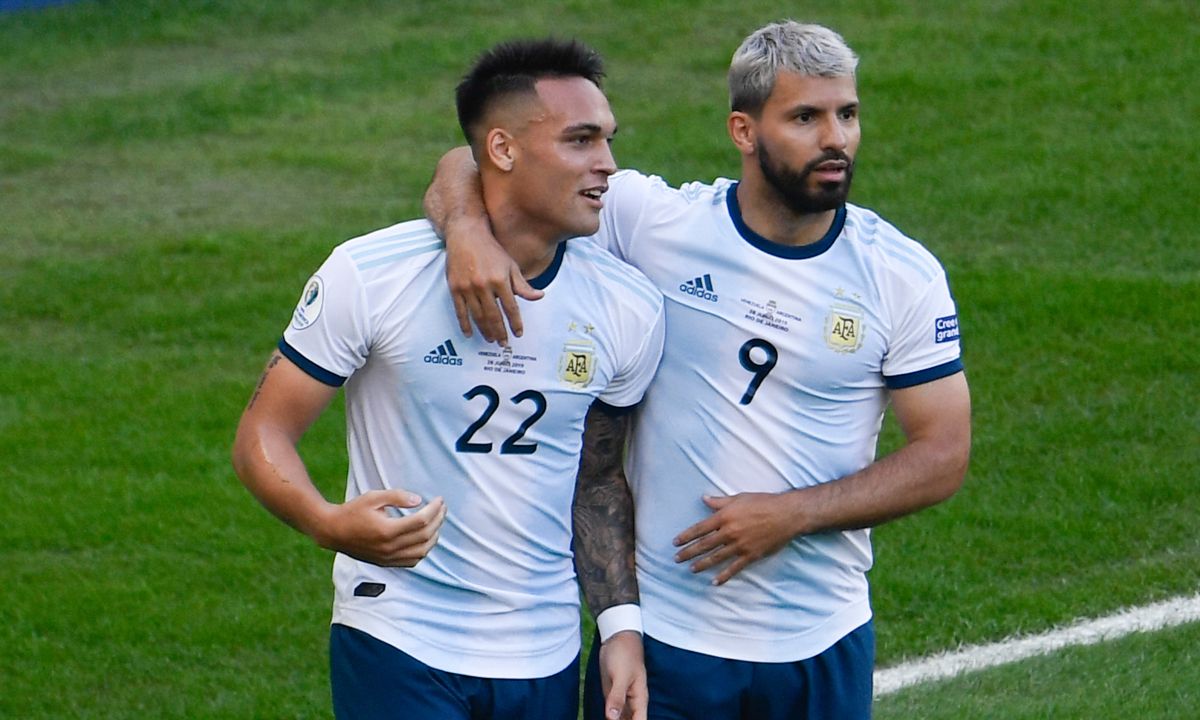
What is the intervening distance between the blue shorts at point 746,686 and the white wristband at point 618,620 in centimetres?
9

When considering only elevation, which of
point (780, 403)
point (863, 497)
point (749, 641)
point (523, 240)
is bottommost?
point (749, 641)

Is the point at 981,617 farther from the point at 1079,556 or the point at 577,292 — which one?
the point at 577,292

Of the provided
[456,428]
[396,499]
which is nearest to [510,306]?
[456,428]

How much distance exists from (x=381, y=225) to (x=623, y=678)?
813cm

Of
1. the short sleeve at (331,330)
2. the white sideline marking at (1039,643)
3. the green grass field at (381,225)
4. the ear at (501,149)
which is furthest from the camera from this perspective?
the green grass field at (381,225)

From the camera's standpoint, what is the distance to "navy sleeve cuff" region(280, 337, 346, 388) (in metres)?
3.80

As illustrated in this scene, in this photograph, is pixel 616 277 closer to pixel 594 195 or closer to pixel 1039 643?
pixel 594 195

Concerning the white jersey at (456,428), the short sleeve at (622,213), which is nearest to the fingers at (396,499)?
the white jersey at (456,428)

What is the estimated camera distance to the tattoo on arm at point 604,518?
4.25 meters

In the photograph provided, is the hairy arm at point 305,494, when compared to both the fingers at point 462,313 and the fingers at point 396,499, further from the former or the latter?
the fingers at point 462,313

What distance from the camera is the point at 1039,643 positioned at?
22.7 ft

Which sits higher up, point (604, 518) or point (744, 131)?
point (744, 131)

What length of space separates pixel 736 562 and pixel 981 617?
331cm

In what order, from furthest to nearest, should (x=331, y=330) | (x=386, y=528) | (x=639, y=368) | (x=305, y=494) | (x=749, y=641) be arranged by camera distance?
(x=749, y=641)
(x=639, y=368)
(x=331, y=330)
(x=305, y=494)
(x=386, y=528)
